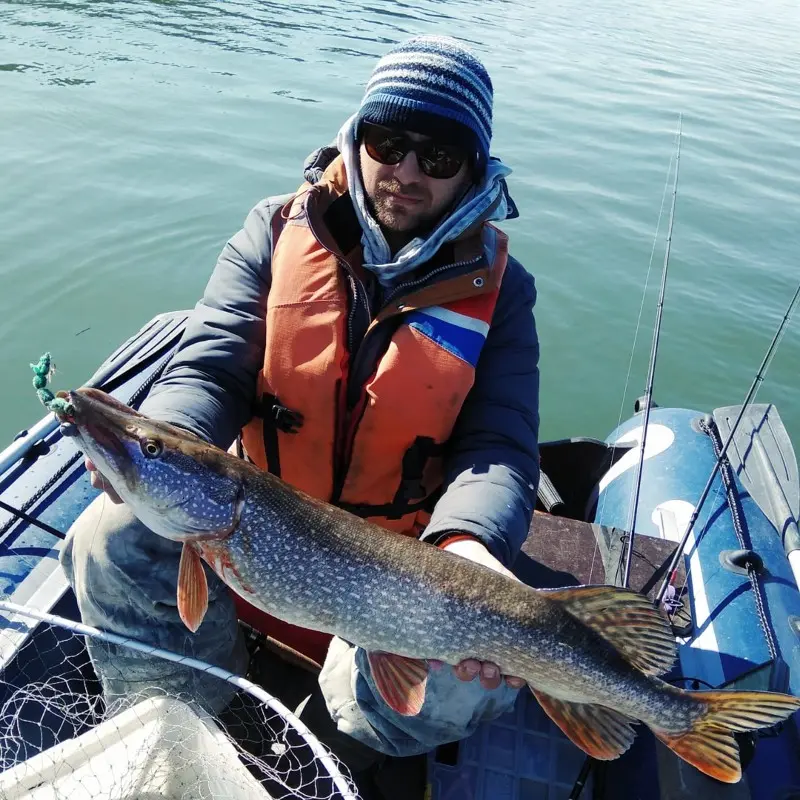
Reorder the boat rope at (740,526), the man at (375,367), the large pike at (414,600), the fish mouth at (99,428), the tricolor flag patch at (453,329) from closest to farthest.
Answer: the fish mouth at (99,428) → the large pike at (414,600) → the man at (375,367) → the tricolor flag patch at (453,329) → the boat rope at (740,526)

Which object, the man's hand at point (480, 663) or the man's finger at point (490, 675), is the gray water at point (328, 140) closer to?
the man's hand at point (480, 663)

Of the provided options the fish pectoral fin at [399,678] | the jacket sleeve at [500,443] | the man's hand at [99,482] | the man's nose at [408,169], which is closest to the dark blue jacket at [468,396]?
the jacket sleeve at [500,443]

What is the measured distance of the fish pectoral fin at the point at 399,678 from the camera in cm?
223

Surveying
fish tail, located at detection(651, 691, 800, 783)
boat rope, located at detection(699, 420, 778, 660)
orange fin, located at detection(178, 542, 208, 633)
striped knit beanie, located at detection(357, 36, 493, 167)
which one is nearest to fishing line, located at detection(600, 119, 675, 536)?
boat rope, located at detection(699, 420, 778, 660)

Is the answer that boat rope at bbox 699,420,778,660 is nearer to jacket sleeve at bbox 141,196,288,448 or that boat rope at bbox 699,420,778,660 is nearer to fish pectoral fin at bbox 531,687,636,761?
fish pectoral fin at bbox 531,687,636,761

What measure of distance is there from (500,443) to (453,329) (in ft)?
1.57

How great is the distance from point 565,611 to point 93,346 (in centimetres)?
503

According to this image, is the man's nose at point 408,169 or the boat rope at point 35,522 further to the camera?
the boat rope at point 35,522

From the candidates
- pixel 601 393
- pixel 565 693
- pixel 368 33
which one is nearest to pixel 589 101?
pixel 368 33

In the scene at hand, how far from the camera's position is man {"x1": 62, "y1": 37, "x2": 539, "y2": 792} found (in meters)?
2.48

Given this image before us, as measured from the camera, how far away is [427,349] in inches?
106

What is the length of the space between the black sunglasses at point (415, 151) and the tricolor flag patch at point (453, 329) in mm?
540

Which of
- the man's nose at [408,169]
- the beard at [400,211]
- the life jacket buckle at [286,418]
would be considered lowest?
the life jacket buckle at [286,418]

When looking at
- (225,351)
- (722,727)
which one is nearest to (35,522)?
(225,351)
